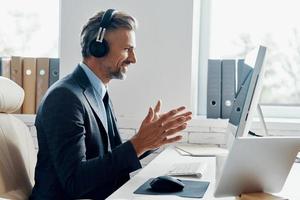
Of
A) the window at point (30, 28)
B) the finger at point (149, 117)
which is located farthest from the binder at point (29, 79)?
the finger at point (149, 117)

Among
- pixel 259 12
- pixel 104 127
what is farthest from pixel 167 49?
pixel 104 127

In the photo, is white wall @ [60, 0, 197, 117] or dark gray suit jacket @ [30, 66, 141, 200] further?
white wall @ [60, 0, 197, 117]

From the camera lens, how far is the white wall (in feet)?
7.97

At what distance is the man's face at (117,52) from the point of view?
73.9 inches

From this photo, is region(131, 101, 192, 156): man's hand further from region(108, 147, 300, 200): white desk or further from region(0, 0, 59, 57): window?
region(0, 0, 59, 57): window

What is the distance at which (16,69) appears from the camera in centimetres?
262

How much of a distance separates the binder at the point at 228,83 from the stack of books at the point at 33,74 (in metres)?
0.90

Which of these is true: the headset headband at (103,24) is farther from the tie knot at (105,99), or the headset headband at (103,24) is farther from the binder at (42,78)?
the binder at (42,78)

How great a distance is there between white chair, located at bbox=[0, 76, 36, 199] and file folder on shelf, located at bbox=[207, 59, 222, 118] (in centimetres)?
99

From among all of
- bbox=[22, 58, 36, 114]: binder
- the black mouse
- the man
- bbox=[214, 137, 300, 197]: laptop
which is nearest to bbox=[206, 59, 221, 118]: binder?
the man

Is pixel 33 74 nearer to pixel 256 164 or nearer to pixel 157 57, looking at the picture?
pixel 157 57

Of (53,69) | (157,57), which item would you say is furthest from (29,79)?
(157,57)

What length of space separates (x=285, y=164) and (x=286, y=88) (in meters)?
1.47

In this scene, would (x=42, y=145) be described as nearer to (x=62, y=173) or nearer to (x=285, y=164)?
(x=62, y=173)
